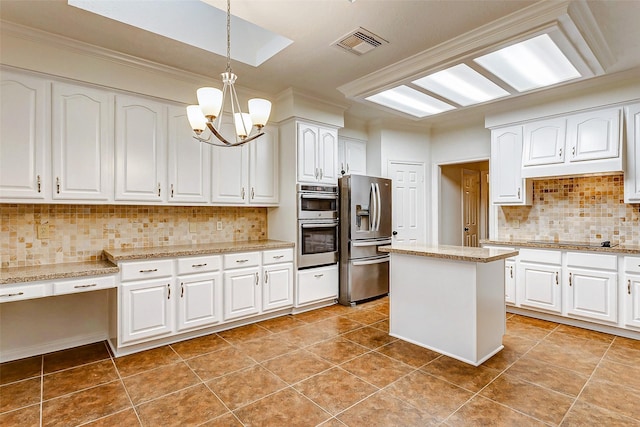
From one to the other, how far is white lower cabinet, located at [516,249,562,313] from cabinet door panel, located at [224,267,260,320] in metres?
3.16

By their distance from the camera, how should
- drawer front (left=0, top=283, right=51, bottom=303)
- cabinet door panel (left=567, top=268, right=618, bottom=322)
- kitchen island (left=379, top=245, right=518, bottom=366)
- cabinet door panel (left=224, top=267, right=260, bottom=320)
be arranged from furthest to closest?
cabinet door panel (left=224, top=267, right=260, bottom=320), cabinet door panel (left=567, top=268, right=618, bottom=322), kitchen island (left=379, top=245, right=518, bottom=366), drawer front (left=0, top=283, right=51, bottom=303)

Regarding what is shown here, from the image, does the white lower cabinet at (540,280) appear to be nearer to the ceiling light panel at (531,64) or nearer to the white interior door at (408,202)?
the white interior door at (408,202)

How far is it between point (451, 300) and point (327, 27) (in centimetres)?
249

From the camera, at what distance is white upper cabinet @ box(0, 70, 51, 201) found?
2631 millimetres

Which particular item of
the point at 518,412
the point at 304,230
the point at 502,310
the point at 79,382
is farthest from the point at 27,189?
the point at 502,310

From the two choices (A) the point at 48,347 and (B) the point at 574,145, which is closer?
(A) the point at 48,347

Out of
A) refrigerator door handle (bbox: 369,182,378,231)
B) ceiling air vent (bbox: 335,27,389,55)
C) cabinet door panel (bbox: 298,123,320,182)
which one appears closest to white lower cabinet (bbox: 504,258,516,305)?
refrigerator door handle (bbox: 369,182,378,231)

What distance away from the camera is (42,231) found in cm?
299

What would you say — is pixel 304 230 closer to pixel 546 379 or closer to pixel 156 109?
pixel 156 109

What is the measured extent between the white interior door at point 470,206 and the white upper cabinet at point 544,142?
209cm

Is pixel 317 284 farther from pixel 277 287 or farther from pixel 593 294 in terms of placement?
pixel 593 294

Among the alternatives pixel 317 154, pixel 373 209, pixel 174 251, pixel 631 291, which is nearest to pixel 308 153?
pixel 317 154

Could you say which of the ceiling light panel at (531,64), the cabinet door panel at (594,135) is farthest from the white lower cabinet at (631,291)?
the ceiling light panel at (531,64)

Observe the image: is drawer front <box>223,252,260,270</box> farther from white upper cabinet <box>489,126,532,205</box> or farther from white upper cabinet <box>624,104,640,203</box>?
white upper cabinet <box>624,104,640,203</box>
